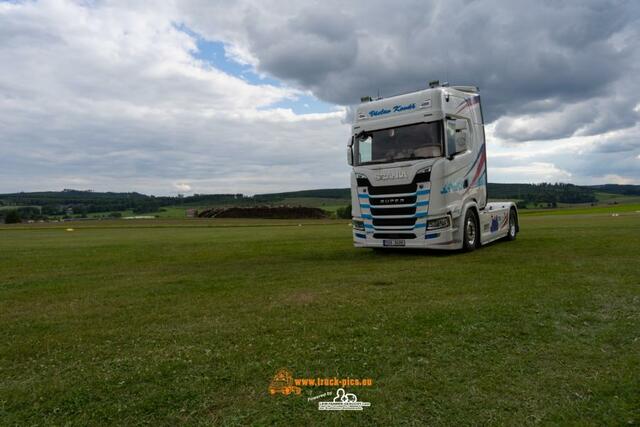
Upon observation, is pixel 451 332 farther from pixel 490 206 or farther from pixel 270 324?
pixel 490 206

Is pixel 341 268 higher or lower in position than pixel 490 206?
lower

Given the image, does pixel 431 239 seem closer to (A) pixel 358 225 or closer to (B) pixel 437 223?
(B) pixel 437 223

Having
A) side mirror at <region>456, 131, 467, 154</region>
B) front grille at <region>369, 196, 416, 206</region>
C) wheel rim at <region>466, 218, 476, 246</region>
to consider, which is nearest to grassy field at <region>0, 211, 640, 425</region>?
front grille at <region>369, 196, 416, 206</region>

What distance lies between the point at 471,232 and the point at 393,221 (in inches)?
107

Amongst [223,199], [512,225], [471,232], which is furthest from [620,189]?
[471,232]

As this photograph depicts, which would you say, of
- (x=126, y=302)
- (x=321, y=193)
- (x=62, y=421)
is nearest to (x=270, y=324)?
(x=62, y=421)

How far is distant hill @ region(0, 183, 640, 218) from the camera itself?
98875mm

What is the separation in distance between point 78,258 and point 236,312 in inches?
436

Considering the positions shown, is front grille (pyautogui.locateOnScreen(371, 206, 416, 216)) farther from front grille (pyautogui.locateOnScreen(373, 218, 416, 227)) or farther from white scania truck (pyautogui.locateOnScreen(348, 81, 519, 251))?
front grille (pyautogui.locateOnScreen(373, 218, 416, 227))

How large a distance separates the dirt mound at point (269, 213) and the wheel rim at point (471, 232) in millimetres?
68684

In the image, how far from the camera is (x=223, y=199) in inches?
5177

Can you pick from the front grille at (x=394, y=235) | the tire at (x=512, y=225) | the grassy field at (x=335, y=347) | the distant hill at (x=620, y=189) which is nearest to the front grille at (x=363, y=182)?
the front grille at (x=394, y=235)

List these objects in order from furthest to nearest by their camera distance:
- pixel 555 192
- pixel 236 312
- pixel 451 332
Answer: pixel 555 192
pixel 236 312
pixel 451 332

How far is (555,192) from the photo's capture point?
359 feet
